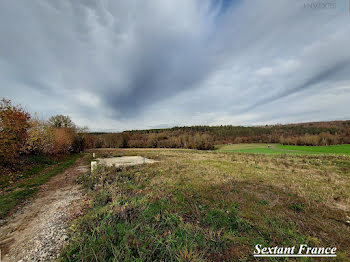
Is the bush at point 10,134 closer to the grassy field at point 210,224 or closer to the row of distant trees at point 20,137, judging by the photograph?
the row of distant trees at point 20,137

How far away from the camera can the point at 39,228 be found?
3936 mm

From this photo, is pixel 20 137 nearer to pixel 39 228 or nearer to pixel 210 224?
pixel 39 228

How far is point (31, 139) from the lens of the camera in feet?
48.1

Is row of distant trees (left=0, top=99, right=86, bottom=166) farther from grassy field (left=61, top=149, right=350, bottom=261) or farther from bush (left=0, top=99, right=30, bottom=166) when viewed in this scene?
grassy field (left=61, top=149, right=350, bottom=261)

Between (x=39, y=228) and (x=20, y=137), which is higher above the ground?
(x=20, y=137)

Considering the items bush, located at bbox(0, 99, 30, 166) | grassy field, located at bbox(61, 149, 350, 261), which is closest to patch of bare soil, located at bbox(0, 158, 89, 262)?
grassy field, located at bbox(61, 149, 350, 261)

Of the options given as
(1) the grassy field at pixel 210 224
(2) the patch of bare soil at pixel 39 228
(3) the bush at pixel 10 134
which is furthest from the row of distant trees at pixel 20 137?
(1) the grassy field at pixel 210 224

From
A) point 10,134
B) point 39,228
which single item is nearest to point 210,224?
point 39,228

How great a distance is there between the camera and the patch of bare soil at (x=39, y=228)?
2.98 meters

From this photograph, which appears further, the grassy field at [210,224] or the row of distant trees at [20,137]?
the row of distant trees at [20,137]

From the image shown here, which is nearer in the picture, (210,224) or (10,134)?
(210,224)

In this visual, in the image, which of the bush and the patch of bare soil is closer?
the patch of bare soil

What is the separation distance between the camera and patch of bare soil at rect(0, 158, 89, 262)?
2.98 meters

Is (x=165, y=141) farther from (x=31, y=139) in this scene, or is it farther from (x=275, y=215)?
(x=275, y=215)
